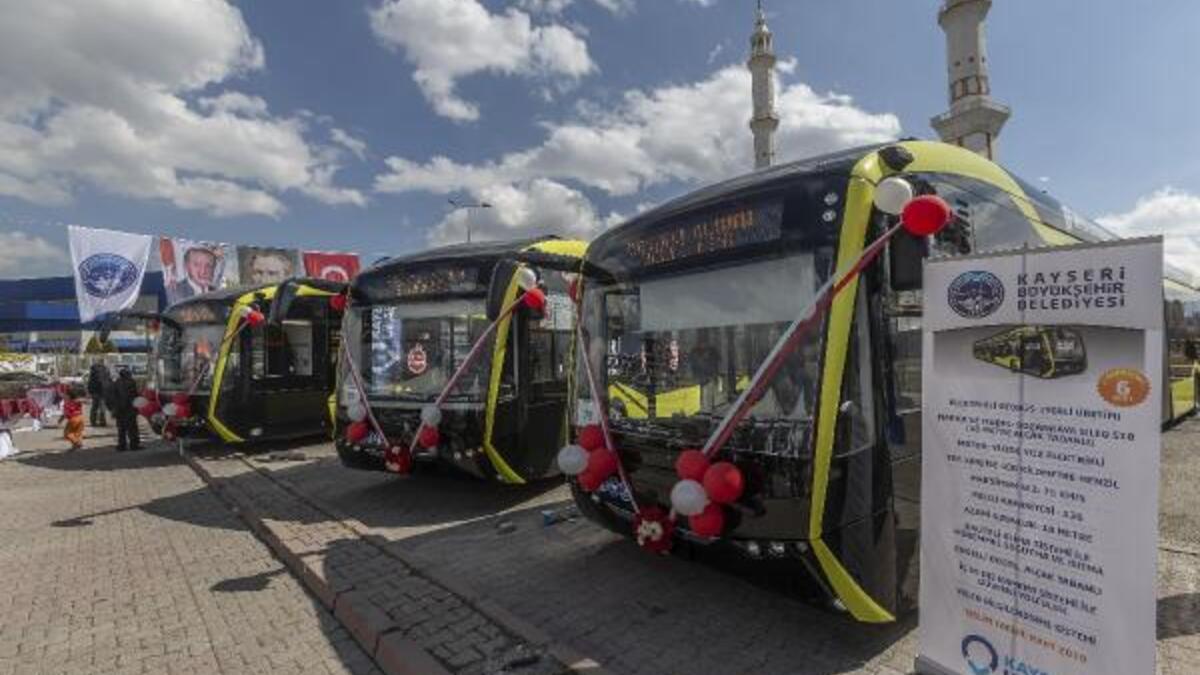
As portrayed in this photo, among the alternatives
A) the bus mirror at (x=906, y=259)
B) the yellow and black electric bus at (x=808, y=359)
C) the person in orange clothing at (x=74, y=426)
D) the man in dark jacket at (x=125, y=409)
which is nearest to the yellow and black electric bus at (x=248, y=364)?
the man in dark jacket at (x=125, y=409)

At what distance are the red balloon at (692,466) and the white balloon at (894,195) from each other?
165 cm

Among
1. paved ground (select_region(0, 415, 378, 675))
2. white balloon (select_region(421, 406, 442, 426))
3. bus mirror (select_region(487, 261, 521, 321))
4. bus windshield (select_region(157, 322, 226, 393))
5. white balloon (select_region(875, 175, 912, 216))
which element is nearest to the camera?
white balloon (select_region(875, 175, 912, 216))

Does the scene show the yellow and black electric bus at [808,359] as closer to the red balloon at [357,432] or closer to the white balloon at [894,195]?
the white balloon at [894,195]

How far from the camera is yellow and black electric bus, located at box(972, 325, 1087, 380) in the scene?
9.61 ft

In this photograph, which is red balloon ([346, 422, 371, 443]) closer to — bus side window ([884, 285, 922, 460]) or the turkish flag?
bus side window ([884, 285, 922, 460])

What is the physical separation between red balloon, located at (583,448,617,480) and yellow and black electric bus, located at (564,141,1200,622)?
10cm

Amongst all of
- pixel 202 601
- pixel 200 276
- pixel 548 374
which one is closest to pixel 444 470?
pixel 548 374

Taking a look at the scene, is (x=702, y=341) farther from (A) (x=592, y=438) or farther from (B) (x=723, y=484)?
(A) (x=592, y=438)

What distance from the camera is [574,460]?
5.08 metres

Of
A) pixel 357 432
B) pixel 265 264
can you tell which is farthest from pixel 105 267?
pixel 357 432

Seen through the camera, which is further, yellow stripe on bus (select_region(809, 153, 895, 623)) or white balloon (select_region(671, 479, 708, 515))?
white balloon (select_region(671, 479, 708, 515))

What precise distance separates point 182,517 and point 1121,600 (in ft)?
28.5

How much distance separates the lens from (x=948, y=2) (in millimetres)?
35844

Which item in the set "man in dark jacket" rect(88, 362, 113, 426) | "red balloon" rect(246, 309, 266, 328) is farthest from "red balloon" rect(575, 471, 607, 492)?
"man in dark jacket" rect(88, 362, 113, 426)
